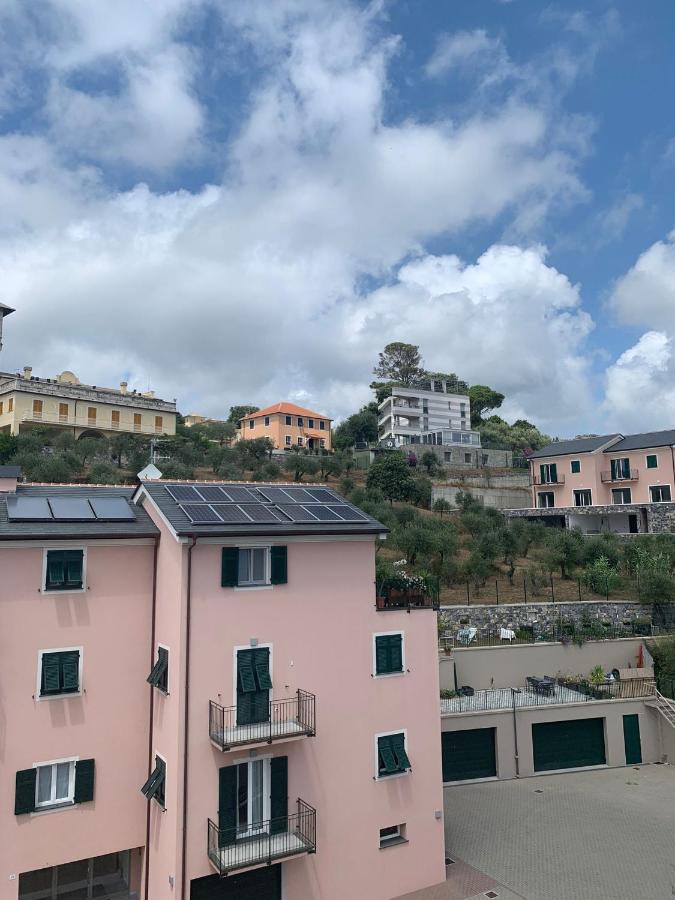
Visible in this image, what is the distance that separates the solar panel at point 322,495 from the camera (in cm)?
1903

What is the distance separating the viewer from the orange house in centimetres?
8275

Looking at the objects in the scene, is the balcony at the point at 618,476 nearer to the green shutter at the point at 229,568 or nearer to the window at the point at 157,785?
the green shutter at the point at 229,568

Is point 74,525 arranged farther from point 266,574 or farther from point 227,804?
point 227,804

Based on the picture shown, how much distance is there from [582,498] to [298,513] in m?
47.1

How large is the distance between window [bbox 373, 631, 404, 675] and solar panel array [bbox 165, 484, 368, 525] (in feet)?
11.2

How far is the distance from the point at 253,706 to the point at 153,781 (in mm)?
2985

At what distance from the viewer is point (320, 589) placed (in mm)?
16703

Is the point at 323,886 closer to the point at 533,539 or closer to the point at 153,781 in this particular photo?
the point at 153,781

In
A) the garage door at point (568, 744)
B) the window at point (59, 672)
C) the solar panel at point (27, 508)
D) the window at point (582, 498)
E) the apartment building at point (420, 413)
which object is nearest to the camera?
the window at point (59, 672)

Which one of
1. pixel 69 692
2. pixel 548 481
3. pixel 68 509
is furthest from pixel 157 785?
pixel 548 481

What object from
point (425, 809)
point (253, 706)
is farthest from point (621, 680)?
point (253, 706)

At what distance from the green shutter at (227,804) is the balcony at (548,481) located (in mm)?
51005

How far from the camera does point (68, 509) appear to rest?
52.9 ft

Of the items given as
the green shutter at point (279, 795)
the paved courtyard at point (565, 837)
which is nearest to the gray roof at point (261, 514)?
the green shutter at point (279, 795)
